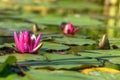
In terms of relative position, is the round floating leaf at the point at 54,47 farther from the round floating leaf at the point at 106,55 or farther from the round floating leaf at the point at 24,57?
the round floating leaf at the point at 24,57

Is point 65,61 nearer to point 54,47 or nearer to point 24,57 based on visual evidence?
point 24,57

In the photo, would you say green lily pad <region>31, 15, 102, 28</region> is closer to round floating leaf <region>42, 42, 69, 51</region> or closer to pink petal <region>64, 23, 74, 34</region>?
pink petal <region>64, 23, 74, 34</region>

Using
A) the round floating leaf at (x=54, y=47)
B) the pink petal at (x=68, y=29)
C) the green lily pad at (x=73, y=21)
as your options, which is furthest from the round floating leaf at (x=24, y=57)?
the green lily pad at (x=73, y=21)

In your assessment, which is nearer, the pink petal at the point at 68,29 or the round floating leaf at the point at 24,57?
the round floating leaf at the point at 24,57

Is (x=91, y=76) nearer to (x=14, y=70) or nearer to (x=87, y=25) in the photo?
(x=14, y=70)

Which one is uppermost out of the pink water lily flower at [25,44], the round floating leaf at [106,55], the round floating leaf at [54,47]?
the pink water lily flower at [25,44]

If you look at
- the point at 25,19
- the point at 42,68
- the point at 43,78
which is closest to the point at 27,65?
the point at 42,68

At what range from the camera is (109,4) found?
13055 mm

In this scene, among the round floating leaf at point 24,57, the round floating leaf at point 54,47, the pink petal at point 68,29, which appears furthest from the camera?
the pink petal at point 68,29

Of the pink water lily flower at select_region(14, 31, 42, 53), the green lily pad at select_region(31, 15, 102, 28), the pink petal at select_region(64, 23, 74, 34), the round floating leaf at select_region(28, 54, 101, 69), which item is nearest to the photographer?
the round floating leaf at select_region(28, 54, 101, 69)

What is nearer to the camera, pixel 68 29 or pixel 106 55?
pixel 106 55

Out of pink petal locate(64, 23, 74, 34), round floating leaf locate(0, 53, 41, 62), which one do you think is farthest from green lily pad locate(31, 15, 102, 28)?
round floating leaf locate(0, 53, 41, 62)

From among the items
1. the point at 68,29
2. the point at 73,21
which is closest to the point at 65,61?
the point at 68,29

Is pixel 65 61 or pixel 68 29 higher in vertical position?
pixel 68 29
